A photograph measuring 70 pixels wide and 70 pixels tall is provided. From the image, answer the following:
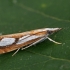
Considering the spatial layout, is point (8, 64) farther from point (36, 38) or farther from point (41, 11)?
point (41, 11)

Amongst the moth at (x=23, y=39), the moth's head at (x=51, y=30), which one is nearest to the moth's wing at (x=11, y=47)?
the moth at (x=23, y=39)

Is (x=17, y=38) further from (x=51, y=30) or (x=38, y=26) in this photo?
(x=51, y=30)

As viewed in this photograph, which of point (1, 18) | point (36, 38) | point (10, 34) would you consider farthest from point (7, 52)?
point (1, 18)

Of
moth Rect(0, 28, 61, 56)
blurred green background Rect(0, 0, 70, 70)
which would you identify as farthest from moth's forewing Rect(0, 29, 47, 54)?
blurred green background Rect(0, 0, 70, 70)

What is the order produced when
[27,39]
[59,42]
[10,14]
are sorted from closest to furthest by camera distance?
[59,42]
[27,39]
[10,14]

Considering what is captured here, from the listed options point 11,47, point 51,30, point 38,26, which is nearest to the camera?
point 51,30

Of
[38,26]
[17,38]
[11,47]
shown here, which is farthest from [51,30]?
[11,47]

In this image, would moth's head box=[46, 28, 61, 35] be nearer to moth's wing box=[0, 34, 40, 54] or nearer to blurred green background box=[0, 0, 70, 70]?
blurred green background box=[0, 0, 70, 70]
